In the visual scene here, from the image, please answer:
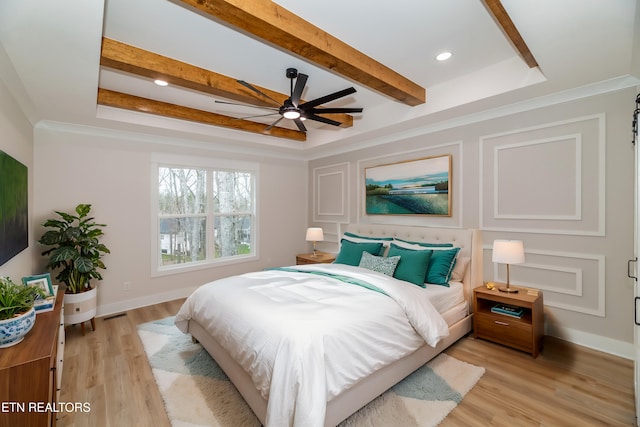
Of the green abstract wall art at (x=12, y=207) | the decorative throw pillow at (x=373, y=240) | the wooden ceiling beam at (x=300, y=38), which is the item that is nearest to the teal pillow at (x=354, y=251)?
the decorative throw pillow at (x=373, y=240)

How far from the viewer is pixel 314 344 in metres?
1.67

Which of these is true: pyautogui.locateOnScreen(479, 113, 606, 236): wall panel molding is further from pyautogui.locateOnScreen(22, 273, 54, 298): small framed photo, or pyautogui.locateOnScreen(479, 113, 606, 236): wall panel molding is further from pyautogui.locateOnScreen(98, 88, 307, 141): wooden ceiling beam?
pyautogui.locateOnScreen(22, 273, 54, 298): small framed photo

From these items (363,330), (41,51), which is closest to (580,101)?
(363,330)

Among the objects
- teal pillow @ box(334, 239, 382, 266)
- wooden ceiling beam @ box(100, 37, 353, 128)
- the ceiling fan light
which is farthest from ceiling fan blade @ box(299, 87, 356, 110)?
teal pillow @ box(334, 239, 382, 266)

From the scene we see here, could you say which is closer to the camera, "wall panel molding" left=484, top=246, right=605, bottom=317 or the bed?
the bed

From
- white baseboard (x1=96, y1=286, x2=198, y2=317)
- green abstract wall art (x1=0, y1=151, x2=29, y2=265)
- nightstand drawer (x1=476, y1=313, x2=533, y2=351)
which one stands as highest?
green abstract wall art (x1=0, y1=151, x2=29, y2=265)

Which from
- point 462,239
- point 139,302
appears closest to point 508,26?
point 462,239

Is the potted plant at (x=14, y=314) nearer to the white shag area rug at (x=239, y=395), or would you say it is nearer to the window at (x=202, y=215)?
the white shag area rug at (x=239, y=395)

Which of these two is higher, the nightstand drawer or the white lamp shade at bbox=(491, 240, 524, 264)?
the white lamp shade at bbox=(491, 240, 524, 264)

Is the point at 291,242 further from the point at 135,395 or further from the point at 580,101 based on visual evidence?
the point at 580,101

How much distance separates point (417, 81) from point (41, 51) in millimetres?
3130

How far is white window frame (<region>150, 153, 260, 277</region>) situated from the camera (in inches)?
165

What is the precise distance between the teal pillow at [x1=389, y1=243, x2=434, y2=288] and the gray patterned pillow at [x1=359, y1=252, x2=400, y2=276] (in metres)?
0.05

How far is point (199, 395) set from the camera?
2.13 metres
